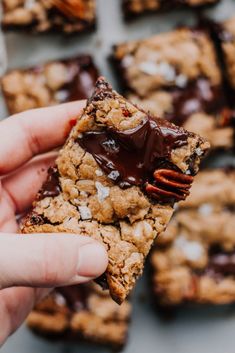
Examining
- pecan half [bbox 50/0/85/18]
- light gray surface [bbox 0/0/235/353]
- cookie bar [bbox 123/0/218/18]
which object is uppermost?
pecan half [bbox 50/0/85/18]

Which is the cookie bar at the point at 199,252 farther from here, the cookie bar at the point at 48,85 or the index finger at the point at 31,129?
the index finger at the point at 31,129

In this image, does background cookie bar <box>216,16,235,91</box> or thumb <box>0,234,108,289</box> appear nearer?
thumb <box>0,234,108,289</box>

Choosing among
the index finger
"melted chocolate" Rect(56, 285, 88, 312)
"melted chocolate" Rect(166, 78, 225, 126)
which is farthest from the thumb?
"melted chocolate" Rect(166, 78, 225, 126)

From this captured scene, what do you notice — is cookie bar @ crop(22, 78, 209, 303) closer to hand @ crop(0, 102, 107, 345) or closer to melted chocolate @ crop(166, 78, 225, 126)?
hand @ crop(0, 102, 107, 345)

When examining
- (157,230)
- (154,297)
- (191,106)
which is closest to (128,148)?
(157,230)

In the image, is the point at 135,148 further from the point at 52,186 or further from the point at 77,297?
the point at 77,297

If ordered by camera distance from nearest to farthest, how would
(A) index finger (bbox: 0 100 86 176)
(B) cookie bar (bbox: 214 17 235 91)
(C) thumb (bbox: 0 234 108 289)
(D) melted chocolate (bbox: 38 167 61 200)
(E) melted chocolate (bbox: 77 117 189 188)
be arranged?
(C) thumb (bbox: 0 234 108 289)
(E) melted chocolate (bbox: 77 117 189 188)
(D) melted chocolate (bbox: 38 167 61 200)
(A) index finger (bbox: 0 100 86 176)
(B) cookie bar (bbox: 214 17 235 91)

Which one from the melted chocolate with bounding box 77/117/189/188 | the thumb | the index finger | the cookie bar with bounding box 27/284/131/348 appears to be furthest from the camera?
the cookie bar with bounding box 27/284/131/348
